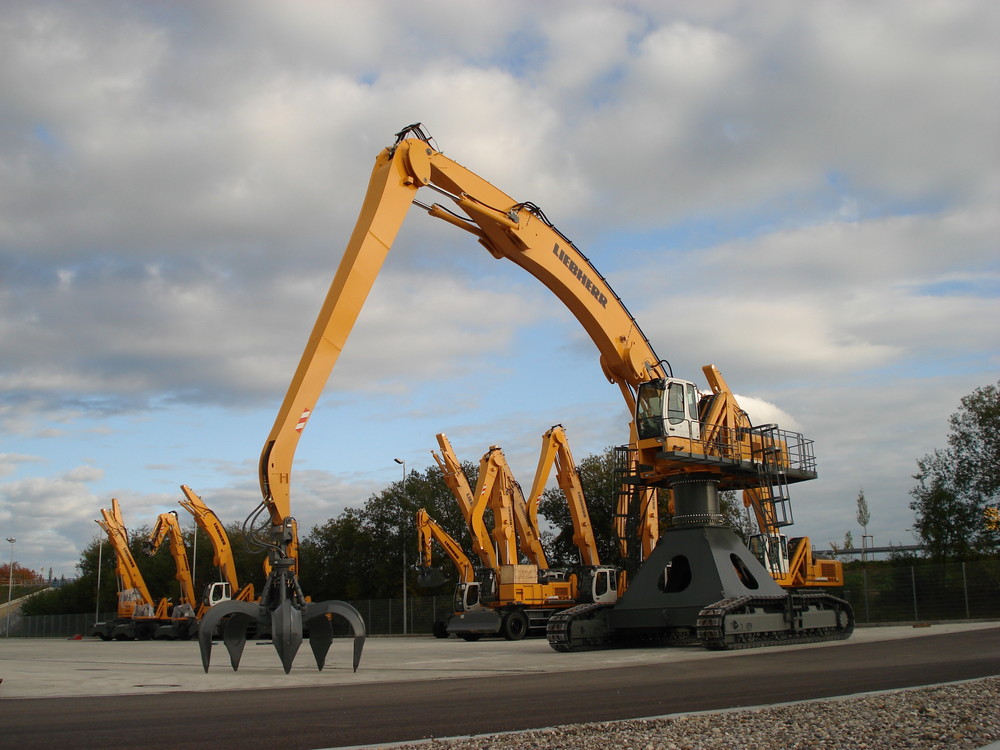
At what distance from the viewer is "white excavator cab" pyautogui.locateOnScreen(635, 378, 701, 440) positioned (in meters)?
20.5

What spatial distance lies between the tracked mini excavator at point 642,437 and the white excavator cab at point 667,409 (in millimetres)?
30

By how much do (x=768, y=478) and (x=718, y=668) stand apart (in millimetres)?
9658

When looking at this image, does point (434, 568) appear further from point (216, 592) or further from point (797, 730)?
point (797, 730)

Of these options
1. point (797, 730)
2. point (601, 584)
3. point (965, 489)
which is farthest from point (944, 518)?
point (797, 730)

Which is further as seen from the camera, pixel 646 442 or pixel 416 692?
pixel 646 442

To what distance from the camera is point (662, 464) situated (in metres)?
20.8

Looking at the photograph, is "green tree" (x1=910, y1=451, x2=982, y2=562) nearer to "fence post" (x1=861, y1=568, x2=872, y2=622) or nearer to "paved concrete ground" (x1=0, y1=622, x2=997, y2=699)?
"fence post" (x1=861, y1=568, x2=872, y2=622)

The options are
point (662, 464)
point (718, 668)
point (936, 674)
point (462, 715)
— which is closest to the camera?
point (462, 715)

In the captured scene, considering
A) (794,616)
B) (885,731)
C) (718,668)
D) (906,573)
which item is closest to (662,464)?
(794,616)

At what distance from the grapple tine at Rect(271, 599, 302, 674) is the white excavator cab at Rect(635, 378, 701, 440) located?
10284mm

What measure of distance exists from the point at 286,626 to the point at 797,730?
7.95 meters

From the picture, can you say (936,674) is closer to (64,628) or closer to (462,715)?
(462,715)

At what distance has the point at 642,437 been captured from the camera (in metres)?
21.0

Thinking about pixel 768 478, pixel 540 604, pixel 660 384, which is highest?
pixel 660 384
